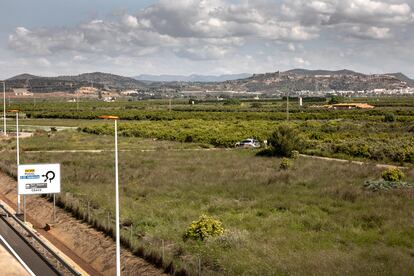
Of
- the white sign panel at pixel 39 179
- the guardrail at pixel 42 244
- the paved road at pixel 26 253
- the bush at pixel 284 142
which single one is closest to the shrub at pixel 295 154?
the bush at pixel 284 142

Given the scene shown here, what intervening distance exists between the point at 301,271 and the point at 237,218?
8320 millimetres

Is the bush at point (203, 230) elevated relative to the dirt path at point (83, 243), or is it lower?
elevated

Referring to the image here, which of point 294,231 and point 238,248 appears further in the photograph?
point 294,231

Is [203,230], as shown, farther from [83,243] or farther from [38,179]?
[38,179]

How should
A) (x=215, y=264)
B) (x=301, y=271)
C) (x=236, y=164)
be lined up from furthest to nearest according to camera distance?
(x=236, y=164), (x=215, y=264), (x=301, y=271)

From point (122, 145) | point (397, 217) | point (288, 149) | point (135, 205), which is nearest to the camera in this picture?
point (397, 217)

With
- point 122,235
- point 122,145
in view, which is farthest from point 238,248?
point 122,145

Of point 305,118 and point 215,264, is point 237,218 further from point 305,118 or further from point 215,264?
point 305,118

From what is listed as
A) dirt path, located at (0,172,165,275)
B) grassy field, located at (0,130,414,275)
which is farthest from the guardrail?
grassy field, located at (0,130,414,275)

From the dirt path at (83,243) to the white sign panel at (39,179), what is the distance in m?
1.63

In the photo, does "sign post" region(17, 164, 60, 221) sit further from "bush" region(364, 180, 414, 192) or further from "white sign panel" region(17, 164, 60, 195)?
"bush" region(364, 180, 414, 192)

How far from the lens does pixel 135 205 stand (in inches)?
1086

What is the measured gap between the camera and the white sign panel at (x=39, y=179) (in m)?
26.1

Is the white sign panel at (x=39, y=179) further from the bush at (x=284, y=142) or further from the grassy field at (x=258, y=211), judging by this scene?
the bush at (x=284, y=142)
